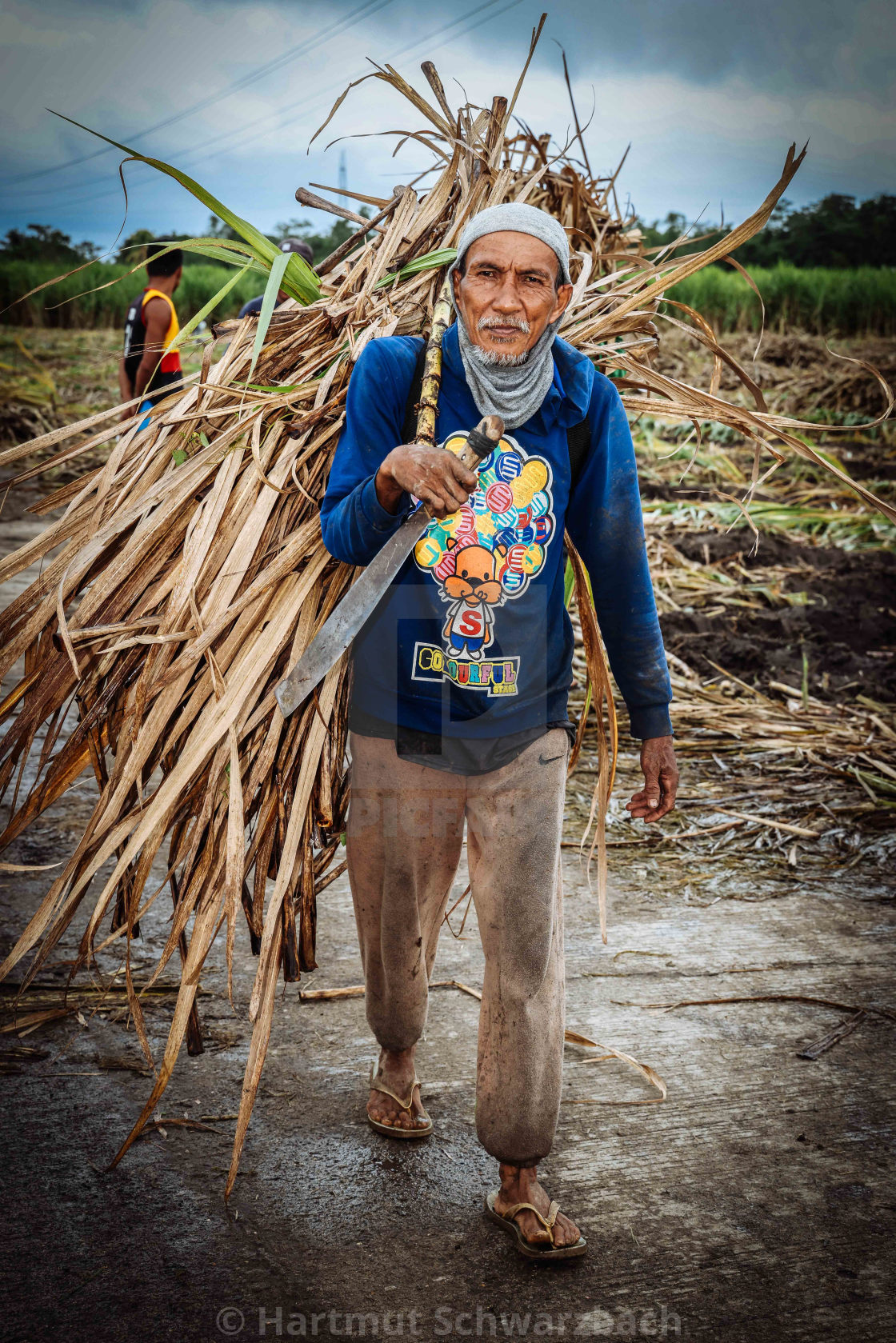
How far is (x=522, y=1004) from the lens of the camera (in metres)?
1.84

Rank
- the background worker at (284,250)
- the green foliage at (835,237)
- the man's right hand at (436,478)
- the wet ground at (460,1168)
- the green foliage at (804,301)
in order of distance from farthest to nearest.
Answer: the green foliage at (835,237)
the green foliage at (804,301)
the background worker at (284,250)
the wet ground at (460,1168)
the man's right hand at (436,478)

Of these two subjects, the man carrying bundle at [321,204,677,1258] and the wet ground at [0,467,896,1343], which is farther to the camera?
the man carrying bundle at [321,204,677,1258]

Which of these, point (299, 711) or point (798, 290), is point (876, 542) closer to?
point (299, 711)

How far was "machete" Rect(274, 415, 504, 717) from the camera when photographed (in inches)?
64.4

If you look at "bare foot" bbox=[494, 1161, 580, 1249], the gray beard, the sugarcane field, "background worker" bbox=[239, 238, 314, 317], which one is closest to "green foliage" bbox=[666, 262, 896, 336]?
"background worker" bbox=[239, 238, 314, 317]

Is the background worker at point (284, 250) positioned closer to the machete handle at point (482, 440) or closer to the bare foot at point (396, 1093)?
the machete handle at point (482, 440)

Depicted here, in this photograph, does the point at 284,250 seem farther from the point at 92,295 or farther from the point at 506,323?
Result: the point at 92,295

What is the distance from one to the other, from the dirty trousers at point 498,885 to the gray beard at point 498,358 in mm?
696

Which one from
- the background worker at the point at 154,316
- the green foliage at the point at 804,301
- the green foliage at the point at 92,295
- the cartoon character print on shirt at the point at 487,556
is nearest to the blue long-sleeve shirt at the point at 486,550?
the cartoon character print on shirt at the point at 487,556

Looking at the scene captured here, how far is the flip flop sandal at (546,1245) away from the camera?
178cm

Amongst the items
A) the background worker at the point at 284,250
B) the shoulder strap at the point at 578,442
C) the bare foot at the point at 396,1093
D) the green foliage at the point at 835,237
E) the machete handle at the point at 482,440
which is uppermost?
the green foliage at the point at 835,237

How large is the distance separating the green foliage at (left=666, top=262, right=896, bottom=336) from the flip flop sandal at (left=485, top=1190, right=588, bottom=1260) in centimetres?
1948

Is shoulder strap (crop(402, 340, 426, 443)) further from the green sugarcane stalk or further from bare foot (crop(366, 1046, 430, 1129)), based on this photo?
bare foot (crop(366, 1046, 430, 1129))

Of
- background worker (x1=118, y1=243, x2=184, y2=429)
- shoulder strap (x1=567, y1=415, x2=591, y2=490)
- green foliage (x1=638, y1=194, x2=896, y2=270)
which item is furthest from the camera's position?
green foliage (x1=638, y1=194, x2=896, y2=270)
